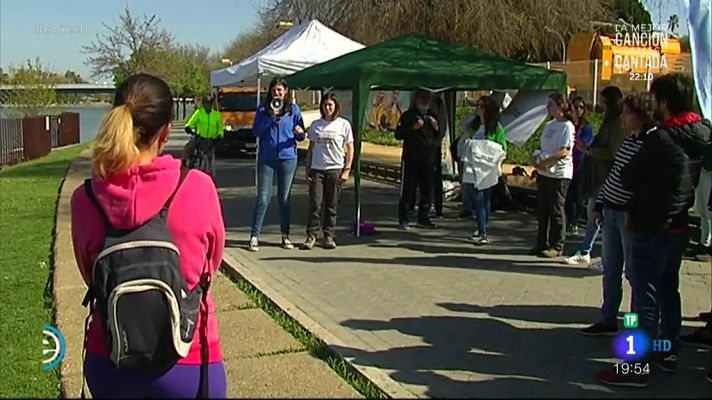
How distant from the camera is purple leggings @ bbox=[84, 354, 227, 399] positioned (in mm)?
2723

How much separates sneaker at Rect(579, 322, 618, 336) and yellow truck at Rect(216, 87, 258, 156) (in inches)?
806

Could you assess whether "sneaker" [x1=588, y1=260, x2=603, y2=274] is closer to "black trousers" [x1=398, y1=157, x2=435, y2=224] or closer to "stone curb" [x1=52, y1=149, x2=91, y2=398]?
"black trousers" [x1=398, y1=157, x2=435, y2=224]

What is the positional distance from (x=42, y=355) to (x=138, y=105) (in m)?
3.68

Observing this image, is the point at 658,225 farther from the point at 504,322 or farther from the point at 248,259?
the point at 248,259

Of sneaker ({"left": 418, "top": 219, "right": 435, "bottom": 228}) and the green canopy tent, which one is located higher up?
the green canopy tent

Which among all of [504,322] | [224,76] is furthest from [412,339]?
[224,76]

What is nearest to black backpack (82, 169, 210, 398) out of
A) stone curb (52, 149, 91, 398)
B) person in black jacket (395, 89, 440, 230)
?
stone curb (52, 149, 91, 398)

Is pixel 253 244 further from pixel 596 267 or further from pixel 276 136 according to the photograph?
pixel 596 267

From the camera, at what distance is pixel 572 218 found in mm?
10680

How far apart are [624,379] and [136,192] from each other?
122 inches

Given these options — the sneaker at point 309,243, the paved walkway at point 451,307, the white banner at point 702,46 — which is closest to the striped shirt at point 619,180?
the white banner at point 702,46

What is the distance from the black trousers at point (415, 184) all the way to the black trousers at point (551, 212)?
8.28ft

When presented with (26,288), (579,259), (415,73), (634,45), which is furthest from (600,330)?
(634,45)

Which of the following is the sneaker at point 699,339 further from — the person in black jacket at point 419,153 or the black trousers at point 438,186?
the black trousers at point 438,186
